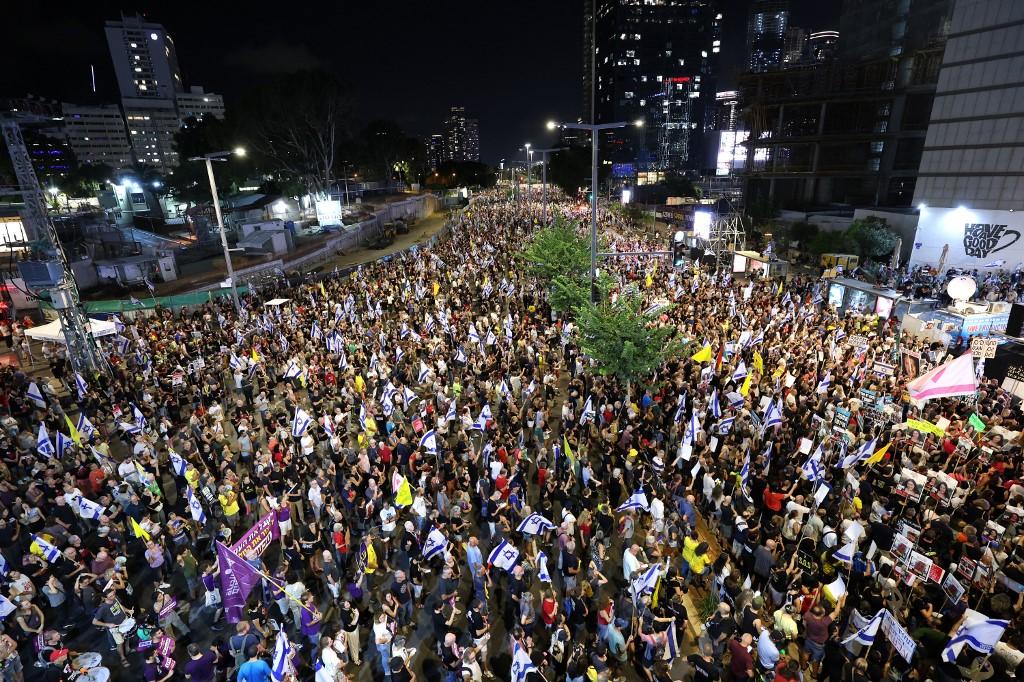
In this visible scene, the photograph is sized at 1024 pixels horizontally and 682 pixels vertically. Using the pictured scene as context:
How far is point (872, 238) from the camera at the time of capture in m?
35.2

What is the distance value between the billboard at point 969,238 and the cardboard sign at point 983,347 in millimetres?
19130

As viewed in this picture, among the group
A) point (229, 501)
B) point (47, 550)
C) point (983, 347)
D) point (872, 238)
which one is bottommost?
point (229, 501)

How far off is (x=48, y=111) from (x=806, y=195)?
60.5 m

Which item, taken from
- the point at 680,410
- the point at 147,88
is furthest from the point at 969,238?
the point at 147,88

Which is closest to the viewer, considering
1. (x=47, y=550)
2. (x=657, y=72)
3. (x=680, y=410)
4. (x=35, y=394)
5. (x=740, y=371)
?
(x=47, y=550)

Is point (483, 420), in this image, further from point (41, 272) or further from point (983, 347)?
point (41, 272)

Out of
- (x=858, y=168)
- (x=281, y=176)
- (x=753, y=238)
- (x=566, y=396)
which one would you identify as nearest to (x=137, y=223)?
(x=281, y=176)

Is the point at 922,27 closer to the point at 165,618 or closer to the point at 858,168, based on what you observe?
the point at 858,168

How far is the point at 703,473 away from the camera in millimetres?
11289

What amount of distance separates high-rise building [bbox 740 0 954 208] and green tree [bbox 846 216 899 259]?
61.2 feet

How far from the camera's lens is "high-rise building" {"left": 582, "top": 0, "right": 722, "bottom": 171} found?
154 metres

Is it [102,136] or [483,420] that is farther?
[102,136]

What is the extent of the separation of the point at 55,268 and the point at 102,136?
7262 inches

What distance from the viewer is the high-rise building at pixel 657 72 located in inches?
6053
